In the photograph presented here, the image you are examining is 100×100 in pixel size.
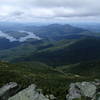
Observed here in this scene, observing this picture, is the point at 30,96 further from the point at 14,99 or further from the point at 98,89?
the point at 98,89

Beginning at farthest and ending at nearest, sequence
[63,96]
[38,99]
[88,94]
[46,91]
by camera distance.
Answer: [46,91] < [63,96] < [88,94] < [38,99]

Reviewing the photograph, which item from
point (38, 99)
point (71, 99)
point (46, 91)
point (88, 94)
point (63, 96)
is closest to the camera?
point (38, 99)

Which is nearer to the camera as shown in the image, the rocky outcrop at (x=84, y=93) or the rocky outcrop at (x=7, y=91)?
the rocky outcrop at (x=84, y=93)

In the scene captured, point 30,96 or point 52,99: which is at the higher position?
point 30,96

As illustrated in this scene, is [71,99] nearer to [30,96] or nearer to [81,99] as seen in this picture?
[81,99]

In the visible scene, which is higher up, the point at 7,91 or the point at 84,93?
the point at 7,91

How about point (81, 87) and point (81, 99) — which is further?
point (81, 87)

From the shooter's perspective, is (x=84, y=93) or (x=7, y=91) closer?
(x=84, y=93)

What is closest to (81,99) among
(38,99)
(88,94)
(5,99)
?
(88,94)

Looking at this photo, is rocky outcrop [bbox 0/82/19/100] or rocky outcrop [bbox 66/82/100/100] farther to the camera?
rocky outcrop [bbox 0/82/19/100]
